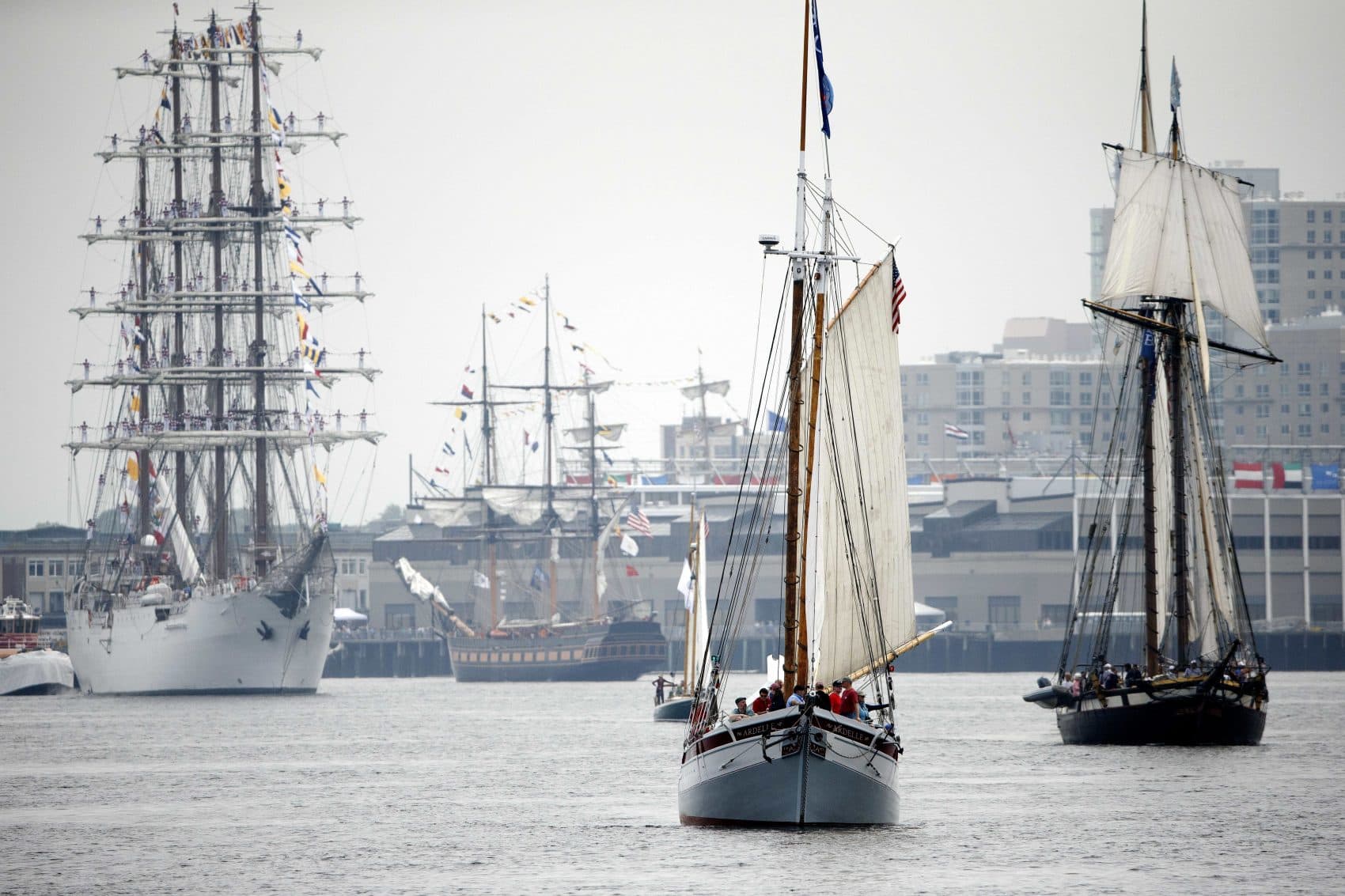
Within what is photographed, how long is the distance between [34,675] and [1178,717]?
109 m

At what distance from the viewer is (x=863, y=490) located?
169 feet

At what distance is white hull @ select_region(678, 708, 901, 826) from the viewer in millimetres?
43188

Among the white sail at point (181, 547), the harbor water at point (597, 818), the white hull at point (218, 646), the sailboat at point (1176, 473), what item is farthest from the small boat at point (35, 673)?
the sailboat at point (1176, 473)

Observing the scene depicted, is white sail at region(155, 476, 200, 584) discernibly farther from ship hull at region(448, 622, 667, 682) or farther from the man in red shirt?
the man in red shirt

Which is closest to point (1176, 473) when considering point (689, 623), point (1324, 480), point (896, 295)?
point (896, 295)

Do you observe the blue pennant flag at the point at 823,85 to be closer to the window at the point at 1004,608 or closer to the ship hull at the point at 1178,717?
the ship hull at the point at 1178,717

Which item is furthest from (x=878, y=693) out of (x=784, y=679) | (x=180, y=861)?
Result: (x=180, y=861)

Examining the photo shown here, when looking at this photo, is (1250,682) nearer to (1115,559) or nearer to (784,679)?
(1115,559)

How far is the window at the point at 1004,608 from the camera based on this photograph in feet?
633

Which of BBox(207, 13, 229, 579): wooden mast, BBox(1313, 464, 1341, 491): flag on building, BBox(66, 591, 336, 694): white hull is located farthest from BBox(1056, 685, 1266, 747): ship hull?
BBox(1313, 464, 1341, 491): flag on building

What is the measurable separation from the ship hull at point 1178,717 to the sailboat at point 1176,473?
0.16 feet

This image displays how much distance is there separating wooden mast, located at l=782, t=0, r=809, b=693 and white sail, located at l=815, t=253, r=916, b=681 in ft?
6.85

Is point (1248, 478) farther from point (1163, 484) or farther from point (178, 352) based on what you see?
point (1163, 484)

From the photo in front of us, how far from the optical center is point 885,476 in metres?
52.6
